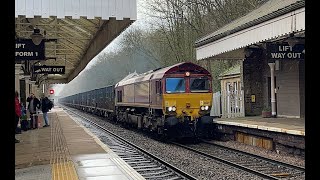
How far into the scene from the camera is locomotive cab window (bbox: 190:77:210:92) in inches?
648

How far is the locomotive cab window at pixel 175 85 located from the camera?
52.7 ft

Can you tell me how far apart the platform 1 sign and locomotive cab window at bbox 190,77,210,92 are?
758cm

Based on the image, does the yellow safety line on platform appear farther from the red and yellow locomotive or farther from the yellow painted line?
the red and yellow locomotive

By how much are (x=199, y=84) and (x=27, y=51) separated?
26.7 ft

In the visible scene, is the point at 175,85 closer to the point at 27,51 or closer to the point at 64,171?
the point at 27,51

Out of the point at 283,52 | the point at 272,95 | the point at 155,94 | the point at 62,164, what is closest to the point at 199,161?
the point at 62,164

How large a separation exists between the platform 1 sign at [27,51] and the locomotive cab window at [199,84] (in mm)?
7575

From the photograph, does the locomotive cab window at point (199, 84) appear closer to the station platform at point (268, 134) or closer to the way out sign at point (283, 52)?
the station platform at point (268, 134)

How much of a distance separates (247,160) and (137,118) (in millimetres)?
8997

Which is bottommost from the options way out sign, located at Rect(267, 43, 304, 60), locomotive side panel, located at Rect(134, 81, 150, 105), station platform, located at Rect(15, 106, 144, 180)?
station platform, located at Rect(15, 106, 144, 180)

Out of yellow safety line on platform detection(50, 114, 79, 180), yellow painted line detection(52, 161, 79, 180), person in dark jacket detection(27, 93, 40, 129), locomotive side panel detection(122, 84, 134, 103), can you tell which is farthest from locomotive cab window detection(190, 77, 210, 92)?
yellow painted line detection(52, 161, 79, 180)

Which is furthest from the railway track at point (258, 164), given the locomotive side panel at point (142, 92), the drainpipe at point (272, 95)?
the drainpipe at point (272, 95)

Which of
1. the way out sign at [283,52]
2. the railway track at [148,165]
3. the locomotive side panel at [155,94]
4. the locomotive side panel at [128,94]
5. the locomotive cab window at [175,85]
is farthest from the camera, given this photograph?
the locomotive side panel at [128,94]
